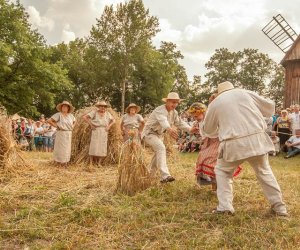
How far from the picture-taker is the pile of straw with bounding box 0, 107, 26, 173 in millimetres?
7438

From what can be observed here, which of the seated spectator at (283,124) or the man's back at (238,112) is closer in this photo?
the man's back at (238,112)

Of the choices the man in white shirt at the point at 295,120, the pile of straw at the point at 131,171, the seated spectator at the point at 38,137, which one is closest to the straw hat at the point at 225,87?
the pile of straw at the point at 131,171

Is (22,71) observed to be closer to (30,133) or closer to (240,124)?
(30,133)

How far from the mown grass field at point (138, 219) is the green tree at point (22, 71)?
22.9 metres

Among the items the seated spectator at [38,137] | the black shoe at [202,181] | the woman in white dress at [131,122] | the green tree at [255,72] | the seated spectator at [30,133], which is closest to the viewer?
the black shoe at [202,181]

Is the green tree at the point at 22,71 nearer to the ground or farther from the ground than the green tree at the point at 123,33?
nearer to the ground

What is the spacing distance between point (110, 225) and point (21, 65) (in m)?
27.0

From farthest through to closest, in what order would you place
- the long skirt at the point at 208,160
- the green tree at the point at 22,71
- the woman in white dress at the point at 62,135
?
1. the green tree at the point at 22,71
2. the woman in white dress at the point at 62,135
3. the long skirt at the point at 208,160

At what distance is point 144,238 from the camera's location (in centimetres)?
392

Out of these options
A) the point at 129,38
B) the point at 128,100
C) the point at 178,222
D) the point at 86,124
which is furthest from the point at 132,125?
the point at 128,100

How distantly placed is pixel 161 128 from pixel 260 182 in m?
2.44

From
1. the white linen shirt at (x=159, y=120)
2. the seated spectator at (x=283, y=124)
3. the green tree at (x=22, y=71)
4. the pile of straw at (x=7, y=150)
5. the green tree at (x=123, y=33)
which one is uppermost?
the green tree at (x=123, y=33)

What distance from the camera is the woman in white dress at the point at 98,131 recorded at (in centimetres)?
948

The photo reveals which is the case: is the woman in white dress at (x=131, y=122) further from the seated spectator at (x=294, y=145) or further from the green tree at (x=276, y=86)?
the green tree at (x=276, y=86)
